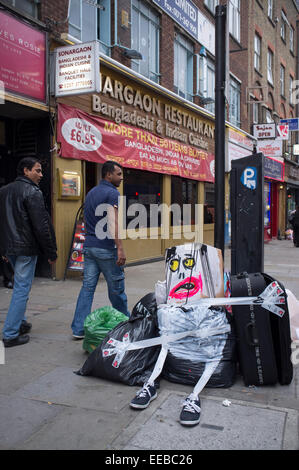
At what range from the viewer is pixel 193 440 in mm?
2568

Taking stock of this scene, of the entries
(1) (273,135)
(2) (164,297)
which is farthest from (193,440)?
(1) (273,135)

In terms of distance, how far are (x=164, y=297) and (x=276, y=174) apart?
2002 cm

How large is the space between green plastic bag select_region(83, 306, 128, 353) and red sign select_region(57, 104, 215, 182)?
16.0ft

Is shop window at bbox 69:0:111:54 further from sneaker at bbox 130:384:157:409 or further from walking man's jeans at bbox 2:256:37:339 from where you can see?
sneaker at bbox 130:384:157:409

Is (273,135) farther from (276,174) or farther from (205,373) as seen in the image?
(205,373)

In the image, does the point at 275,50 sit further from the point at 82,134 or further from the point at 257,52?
the point at 82,134

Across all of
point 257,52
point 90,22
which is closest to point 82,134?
point 90,22

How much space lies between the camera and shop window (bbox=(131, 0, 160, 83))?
35.3 feet

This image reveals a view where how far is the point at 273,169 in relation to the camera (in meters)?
22.0

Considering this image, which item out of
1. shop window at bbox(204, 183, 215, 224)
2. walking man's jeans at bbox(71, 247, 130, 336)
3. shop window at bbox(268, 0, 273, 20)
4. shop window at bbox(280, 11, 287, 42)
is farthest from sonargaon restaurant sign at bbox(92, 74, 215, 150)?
shop window at bbox(280, 11, 287, 42)

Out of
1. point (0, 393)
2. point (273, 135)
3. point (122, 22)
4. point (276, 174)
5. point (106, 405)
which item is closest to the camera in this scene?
point (106, 405)

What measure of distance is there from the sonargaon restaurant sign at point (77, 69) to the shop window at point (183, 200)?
5.68 m

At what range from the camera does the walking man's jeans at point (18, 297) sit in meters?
4.33

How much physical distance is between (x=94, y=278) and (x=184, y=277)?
106 centimetres
